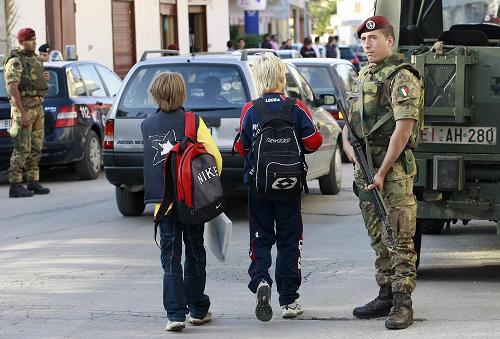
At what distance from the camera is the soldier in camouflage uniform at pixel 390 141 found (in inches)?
287

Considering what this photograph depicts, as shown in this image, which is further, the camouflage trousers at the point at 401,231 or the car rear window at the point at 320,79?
the car rear window at the point at 320,79

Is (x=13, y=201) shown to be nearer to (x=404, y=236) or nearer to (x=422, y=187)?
(x=422, y=187)

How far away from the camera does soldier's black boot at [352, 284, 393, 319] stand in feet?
25.1

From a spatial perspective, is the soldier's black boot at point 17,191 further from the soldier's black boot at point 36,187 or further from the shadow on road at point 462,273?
the shadow on road at point 462,273

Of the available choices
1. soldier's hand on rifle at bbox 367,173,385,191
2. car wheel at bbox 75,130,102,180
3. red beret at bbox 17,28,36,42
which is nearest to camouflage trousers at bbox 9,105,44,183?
red beret at bbox 17,28,36,42

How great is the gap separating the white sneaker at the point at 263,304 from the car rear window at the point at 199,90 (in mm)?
Answer: 4794

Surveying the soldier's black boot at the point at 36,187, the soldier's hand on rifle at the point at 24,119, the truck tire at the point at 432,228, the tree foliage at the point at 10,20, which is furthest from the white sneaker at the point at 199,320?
the tree foliage at the point at 10,20

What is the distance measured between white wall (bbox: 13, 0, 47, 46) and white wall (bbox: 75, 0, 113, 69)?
202 cm

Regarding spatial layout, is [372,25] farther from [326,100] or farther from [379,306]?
[326,100]

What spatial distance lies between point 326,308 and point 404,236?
930mm

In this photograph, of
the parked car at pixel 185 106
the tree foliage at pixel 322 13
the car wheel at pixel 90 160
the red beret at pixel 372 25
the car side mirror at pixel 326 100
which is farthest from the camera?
the tree foliage at pixel 322 13

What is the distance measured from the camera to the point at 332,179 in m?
14.6

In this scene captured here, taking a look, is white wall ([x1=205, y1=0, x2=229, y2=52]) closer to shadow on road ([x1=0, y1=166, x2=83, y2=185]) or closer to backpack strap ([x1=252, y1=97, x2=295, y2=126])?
shadow on road ([x1=0, y1=166, x2=83, y2=185])

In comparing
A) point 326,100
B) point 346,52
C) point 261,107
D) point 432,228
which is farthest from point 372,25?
point 346,52
